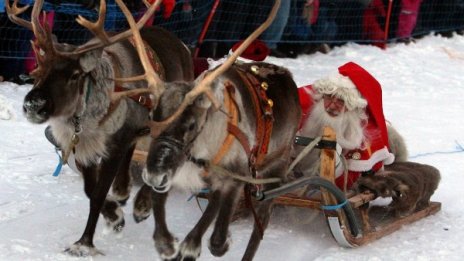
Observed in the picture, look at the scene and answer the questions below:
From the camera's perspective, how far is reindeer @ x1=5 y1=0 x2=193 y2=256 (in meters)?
4.18

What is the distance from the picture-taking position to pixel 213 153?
4.02 metres

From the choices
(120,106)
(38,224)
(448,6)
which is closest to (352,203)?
(120,106)

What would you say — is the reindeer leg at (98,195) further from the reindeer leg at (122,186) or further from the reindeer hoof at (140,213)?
the reindeer leg at (122,186)

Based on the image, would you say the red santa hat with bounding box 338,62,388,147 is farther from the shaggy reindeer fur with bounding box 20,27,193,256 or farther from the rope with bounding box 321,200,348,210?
the shaggy reindeer fur with bounding box 20,27,193,256

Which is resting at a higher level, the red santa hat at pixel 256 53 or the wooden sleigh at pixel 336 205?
the red santa hat at pixel 256 53

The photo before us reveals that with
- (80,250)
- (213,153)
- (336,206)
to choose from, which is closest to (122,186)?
(80,250)

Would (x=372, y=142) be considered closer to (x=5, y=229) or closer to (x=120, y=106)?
(x=120, y=106)

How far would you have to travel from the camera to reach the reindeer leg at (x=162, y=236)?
4242 mm

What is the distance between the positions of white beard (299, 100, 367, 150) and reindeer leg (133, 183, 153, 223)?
4.18 ft

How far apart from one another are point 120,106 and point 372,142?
1754 mm

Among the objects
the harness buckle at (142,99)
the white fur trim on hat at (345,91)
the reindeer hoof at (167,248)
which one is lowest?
the reindeer hoof at (167,248)

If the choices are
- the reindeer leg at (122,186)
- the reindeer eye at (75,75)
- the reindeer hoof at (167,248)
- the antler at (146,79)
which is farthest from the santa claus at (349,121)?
the reindeer eye at (75,75)

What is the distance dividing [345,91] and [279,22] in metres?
5.06

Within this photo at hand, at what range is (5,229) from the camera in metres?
4.79
